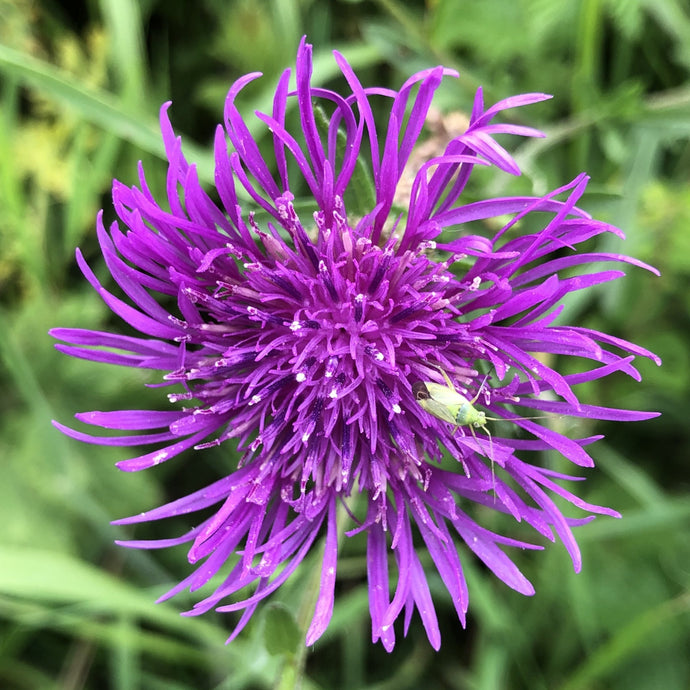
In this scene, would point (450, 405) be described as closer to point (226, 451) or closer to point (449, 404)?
point (449, 404)

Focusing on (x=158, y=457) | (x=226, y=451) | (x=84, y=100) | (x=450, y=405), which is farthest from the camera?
(x=226, y=451)

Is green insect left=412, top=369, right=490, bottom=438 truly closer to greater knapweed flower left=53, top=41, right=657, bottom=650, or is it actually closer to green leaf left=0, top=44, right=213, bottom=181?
greater knapweed flower left=53, top=41, right=657, bottom=650

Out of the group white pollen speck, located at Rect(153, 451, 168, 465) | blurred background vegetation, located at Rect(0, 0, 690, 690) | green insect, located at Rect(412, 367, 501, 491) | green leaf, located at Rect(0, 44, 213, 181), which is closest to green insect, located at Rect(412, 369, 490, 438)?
green insect, located at Rect(412, 367, 501, 491)

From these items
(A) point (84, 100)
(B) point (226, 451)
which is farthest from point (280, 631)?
(A) point (84, 100)

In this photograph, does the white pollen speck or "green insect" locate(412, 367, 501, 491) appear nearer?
"green insect" locate(412, 367, 501, 491)

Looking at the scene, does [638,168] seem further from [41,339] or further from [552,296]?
[41,339]

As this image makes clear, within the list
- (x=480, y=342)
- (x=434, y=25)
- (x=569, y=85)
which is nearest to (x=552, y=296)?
(x=480, y=342)
